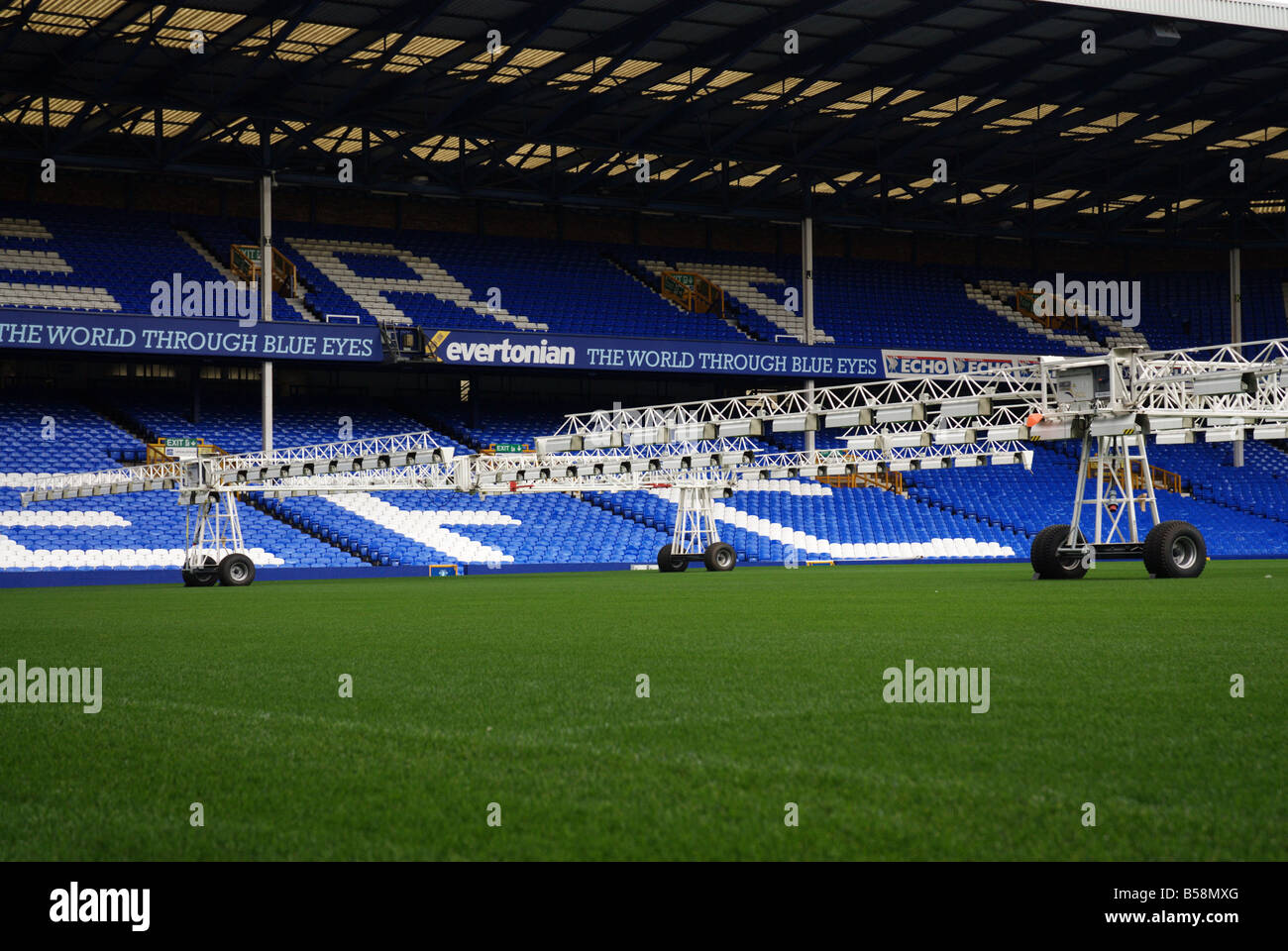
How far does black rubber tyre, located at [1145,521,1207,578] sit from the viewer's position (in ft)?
75.4

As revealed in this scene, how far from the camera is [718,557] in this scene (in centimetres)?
3862

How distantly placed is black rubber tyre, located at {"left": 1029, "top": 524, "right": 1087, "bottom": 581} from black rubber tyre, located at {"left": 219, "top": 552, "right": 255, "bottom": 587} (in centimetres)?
1951

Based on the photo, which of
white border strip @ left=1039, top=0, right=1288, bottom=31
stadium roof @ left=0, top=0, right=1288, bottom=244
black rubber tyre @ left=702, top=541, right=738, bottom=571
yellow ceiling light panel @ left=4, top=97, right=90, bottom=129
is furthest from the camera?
yellow ceiling light panel @ left=4, top=97, right=90, bottom=129

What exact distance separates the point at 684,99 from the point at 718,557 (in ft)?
49.3

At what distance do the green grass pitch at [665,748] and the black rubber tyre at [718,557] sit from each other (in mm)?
25793

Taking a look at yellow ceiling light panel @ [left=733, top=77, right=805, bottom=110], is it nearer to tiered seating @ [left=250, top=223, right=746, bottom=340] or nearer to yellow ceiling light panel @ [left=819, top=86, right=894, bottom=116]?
yellow ceiling light panel @ [left=819, top=86, right=894, bottom=116]

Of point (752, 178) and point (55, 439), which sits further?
point (752, 178)

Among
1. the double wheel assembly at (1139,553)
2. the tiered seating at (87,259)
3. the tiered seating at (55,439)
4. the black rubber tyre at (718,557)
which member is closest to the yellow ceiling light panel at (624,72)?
the black rubber tyre at (718,557)

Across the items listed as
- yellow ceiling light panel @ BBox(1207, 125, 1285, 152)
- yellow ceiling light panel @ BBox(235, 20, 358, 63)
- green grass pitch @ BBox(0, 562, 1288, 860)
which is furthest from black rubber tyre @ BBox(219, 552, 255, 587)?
yellow ceiling light panel @ BBox(1207, 125, 1285, 152)

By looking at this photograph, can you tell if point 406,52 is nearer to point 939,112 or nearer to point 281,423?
point 281,423

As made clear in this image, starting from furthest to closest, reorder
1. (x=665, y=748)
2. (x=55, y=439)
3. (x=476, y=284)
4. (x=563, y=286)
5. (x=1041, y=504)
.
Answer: (x=563, y=286), (x=1041, y=504), (x=476, y=284), (x=55, y=439), (x=665, y=748)

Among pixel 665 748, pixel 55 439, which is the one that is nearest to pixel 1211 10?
pixel 665 748

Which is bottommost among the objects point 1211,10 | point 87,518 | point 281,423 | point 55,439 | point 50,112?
point 87,518
